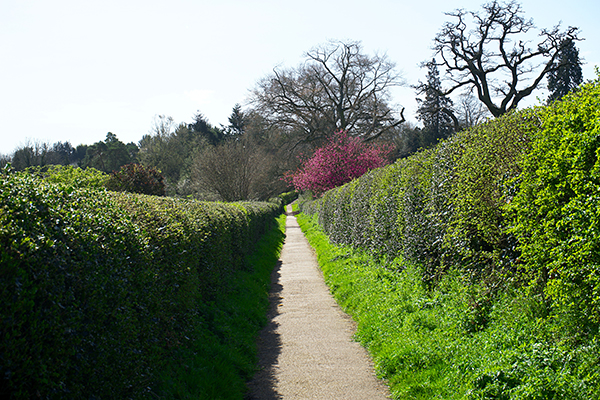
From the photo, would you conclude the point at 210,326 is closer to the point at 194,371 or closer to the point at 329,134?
the point at 194,371

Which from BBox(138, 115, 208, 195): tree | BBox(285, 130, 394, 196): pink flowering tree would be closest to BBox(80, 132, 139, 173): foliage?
BBox(138, 115, 208, 195): tree

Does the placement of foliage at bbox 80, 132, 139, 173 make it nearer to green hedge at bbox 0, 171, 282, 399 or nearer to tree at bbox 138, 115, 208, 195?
tree at bbox 138, 115, 208, 195

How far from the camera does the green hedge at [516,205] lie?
3072mm

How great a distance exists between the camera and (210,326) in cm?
576

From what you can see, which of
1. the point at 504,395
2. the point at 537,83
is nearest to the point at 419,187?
the point at 504,395

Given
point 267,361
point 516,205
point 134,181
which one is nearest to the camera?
point 516,205

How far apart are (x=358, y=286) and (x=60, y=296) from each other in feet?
21.9

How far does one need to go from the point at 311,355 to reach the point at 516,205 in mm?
3512

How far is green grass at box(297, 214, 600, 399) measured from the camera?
3082 millimetres

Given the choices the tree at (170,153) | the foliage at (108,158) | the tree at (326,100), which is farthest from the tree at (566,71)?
the foliage at (108,158)

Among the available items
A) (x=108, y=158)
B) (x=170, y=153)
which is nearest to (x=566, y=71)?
(x=170, y=153)

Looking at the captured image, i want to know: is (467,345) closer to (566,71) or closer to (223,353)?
(223,353)

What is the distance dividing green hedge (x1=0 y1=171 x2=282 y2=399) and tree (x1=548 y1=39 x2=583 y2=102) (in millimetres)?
30915

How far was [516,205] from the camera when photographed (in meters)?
3.84
